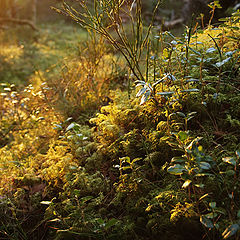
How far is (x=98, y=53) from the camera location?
3176mm

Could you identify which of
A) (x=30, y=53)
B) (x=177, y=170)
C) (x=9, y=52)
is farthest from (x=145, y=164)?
(x=9, y=52)

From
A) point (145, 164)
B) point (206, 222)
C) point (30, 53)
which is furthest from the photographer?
point (30, 53)

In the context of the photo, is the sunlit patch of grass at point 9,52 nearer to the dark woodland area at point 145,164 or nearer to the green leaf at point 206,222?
the dark woodland area at point 145,164

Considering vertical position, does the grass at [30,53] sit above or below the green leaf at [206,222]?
below

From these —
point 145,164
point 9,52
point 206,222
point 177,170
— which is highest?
point 177,170

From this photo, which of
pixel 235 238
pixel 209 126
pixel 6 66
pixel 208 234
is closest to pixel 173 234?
pixel 208 234

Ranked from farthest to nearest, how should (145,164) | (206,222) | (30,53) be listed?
(30,53) < (145,164) < (206,222)

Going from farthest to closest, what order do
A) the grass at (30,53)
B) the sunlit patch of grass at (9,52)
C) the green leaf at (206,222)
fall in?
the sunlit patch of grass at (9,52) < the grass at (30,53) < the green leaf at (206,222)

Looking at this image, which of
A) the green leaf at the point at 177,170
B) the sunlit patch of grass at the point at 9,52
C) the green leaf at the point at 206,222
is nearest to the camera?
the green leaf at the point at 206,222

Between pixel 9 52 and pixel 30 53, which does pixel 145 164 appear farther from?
pixel 9 52

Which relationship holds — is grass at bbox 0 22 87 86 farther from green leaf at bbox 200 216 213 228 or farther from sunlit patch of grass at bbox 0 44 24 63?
green leaf at bbox 200 216 213 228

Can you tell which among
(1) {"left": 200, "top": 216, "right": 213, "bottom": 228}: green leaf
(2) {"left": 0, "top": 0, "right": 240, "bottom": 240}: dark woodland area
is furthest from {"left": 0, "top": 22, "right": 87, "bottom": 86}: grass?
(1) {"left": 200, "top": 216, "right": 213, "bottom": 228}: green leaf

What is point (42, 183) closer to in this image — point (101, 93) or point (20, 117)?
point (101, 93)

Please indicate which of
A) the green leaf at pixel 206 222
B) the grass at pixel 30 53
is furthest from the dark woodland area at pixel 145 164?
the grass at pixel 30 53
